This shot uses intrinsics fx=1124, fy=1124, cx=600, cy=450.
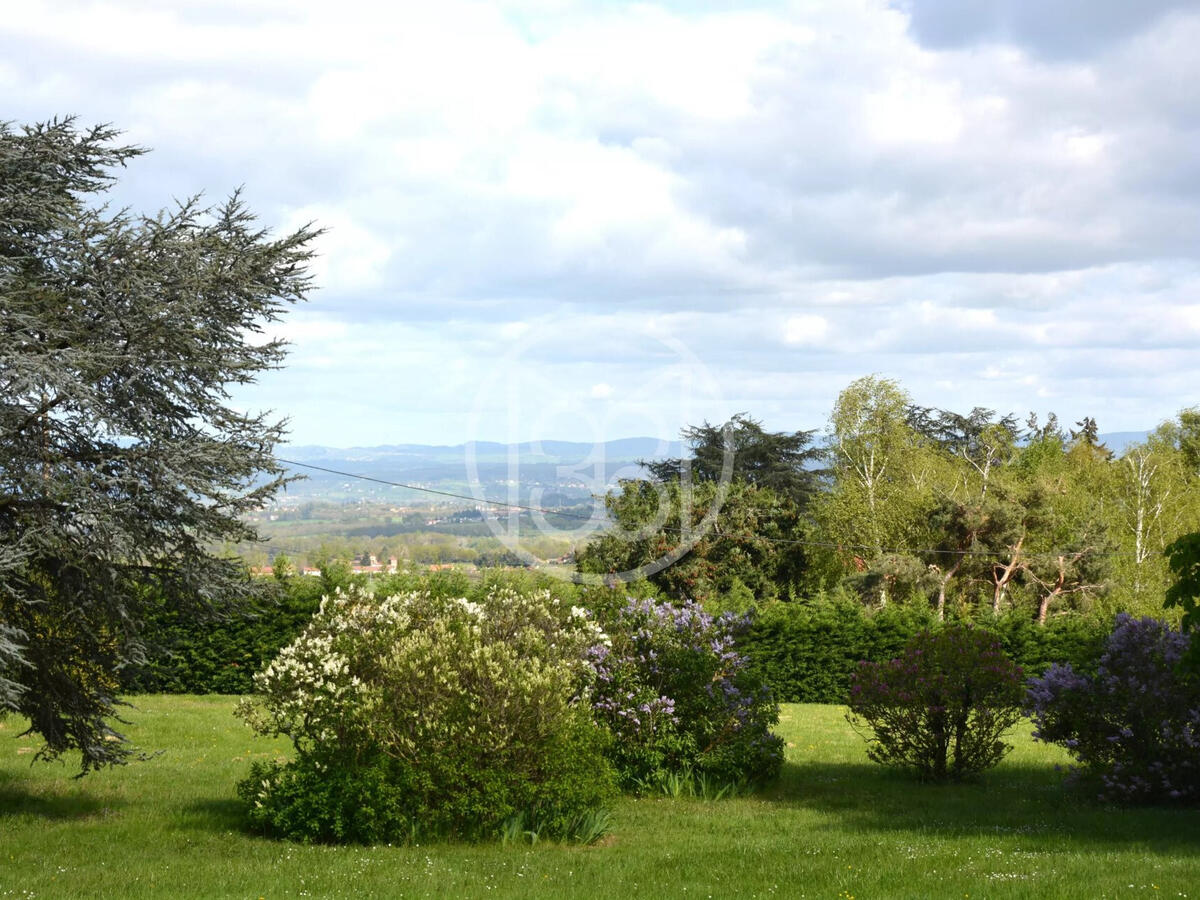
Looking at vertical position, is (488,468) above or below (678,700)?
above

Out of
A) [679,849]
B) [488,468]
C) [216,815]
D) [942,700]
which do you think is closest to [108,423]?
[216,815]

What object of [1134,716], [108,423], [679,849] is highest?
[108,423]

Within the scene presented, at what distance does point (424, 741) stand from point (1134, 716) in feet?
27.1

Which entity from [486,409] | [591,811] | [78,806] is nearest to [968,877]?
[591,811]

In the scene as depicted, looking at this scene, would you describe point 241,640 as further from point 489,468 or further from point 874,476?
point 874,476

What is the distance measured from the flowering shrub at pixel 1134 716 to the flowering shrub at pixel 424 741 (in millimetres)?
6092

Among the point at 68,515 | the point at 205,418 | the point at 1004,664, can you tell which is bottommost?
Answer: the point at 1004,664

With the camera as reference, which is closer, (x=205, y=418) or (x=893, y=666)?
(x=205, y=418)

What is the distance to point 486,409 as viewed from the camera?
79.3 ft

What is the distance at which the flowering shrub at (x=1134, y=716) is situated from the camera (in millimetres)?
12820

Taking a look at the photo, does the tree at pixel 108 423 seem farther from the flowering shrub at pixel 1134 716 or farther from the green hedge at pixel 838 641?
the green hedge at pixel 838 641

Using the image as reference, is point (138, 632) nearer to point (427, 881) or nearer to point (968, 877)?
point (427, 881)

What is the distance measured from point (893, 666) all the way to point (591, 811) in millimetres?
5283

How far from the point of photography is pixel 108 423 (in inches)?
436
